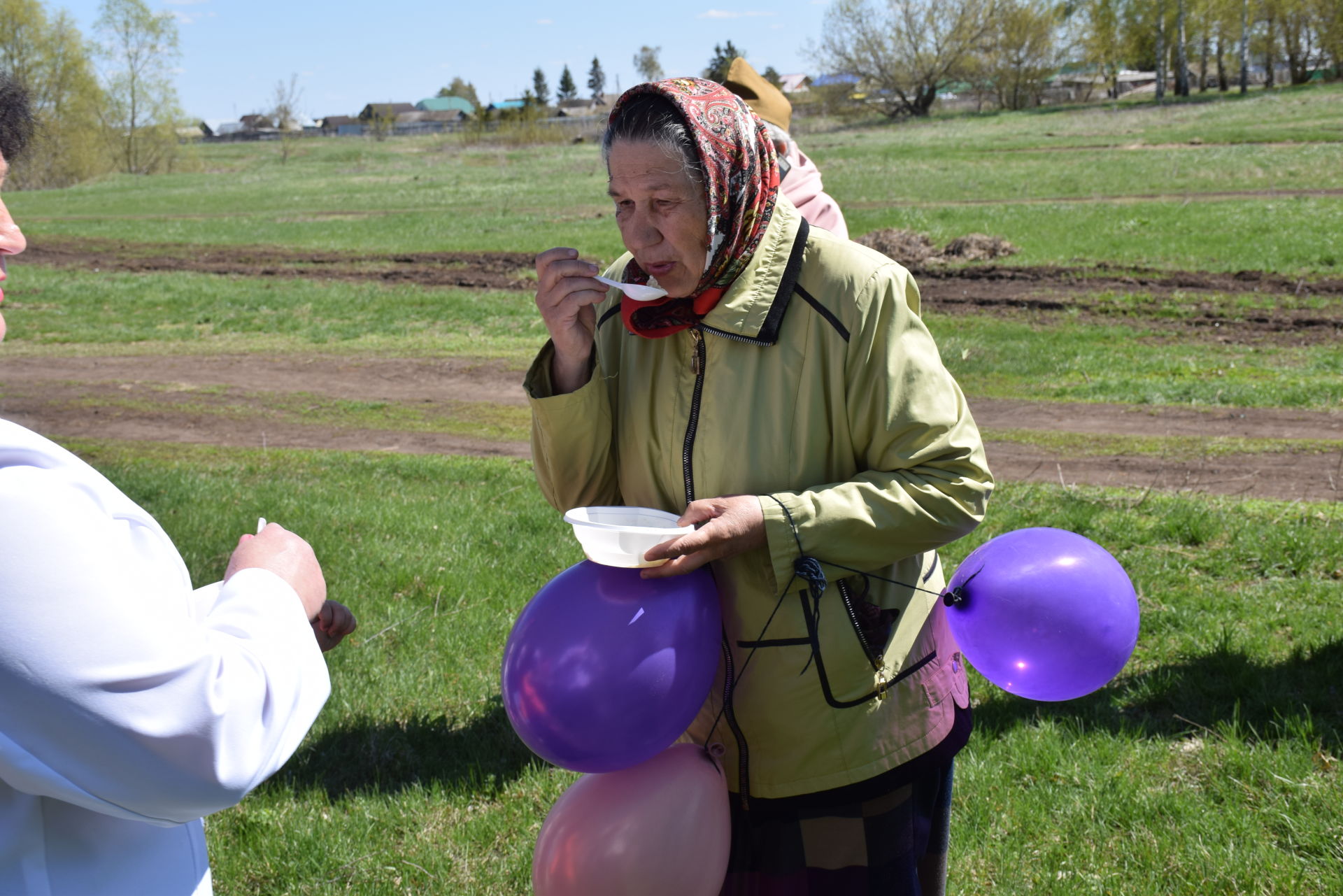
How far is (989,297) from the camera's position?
12641 mm

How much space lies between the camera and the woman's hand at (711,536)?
196 cm

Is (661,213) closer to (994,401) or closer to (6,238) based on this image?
(6,238)

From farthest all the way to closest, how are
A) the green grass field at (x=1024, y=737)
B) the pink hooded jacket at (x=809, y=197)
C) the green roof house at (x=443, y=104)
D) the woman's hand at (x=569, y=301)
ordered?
1. the green roof house at (x=443, y=104)
2. the pink hooded jacket at (x=809, y=197)
3. the green grass field at (x=1024, y=737)
4. the woman's hand at (x=569, y=301)

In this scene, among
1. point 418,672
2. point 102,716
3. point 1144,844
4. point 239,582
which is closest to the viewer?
point 102,716

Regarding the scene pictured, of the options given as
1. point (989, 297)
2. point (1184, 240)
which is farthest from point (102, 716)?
point (1184, 240)

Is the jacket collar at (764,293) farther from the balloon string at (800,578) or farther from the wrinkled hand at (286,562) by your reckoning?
the wrinkled hand at (286,562)

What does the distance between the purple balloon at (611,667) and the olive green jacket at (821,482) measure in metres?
0.16

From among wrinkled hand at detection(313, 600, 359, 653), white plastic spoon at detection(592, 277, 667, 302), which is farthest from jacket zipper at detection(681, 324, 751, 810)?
wrinkled hand at detection(313, 600, 359, 653)

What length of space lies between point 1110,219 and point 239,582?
1757cm

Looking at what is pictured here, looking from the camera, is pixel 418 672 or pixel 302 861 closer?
pixel 302 861

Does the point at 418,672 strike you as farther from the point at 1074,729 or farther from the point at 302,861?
the point at 1074,729

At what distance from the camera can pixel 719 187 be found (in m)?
2.11

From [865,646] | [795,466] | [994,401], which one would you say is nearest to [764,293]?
[795,466]

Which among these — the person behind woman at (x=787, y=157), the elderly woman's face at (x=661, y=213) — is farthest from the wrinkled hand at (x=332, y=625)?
the person behind woman at (x=787, y=157)
